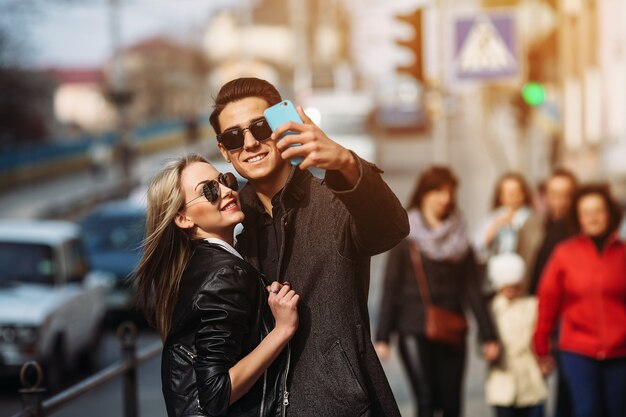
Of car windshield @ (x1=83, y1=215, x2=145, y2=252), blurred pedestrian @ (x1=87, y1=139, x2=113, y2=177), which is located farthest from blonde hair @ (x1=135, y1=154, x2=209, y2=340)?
blurred pedestrian @ (x1=87, y1=139, x2=113, y2=177)

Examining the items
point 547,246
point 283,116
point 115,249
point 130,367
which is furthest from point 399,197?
point 283,116

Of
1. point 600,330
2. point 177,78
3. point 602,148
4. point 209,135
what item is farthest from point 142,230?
point 177,78

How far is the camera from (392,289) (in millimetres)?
8016

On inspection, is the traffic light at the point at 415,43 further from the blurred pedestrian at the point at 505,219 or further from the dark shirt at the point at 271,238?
the dark shirt at the point at 271,238

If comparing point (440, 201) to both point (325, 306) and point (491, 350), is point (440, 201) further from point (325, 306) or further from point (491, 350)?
point (325, 306)

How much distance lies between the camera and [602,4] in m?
17.5

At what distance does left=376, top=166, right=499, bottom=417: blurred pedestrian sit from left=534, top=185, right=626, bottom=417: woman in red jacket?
531mm

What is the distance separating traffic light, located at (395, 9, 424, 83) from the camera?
1395 centimetres

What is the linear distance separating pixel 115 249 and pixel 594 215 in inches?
489

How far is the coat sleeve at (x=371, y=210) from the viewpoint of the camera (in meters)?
3.36

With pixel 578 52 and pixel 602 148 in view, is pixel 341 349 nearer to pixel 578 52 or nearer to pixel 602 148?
pixel 602 148

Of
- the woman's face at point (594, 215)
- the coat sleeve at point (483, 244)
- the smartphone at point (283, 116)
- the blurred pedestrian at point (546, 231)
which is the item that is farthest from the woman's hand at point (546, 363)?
the smartphone at point (283, 116)

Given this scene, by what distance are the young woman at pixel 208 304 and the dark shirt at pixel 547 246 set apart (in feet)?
17.7

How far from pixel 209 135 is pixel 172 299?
7050 centimetres
